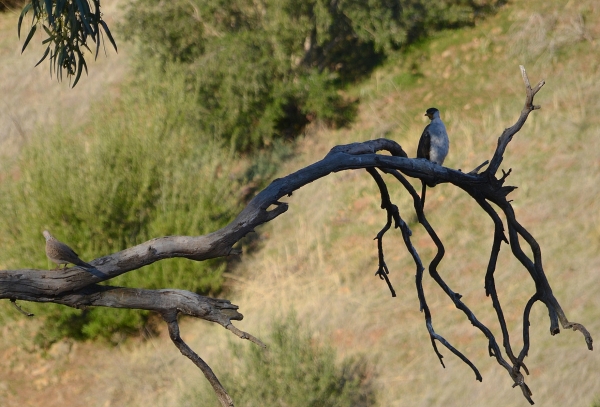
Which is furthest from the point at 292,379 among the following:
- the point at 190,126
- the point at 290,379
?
the point at 190,126

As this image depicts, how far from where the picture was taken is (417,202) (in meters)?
3.62

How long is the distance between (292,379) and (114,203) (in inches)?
179

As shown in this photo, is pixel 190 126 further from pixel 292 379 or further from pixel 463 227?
pixel 292 379

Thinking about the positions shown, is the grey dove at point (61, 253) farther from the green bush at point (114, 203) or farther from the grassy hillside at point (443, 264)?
the green bush at point (114, 203)

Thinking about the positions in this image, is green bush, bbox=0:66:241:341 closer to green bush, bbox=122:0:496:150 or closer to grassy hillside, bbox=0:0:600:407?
grassy hillside, bbox=0:0:600:407

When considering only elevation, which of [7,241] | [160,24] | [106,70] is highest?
[160,24]

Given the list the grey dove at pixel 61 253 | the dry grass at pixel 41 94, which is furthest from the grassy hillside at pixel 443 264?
the grey dove at pixel 61 253

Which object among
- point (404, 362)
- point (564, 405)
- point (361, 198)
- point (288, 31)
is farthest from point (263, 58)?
point (564, 405)

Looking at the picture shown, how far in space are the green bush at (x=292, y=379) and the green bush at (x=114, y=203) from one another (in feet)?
10.3

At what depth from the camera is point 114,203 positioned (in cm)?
1188

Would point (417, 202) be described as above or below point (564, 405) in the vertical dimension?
above

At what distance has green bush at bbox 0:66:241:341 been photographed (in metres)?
11.6

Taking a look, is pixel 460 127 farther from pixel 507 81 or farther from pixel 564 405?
pixel 564 405

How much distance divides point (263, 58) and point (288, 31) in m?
0.81
